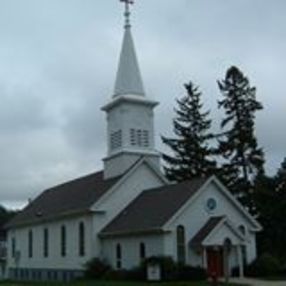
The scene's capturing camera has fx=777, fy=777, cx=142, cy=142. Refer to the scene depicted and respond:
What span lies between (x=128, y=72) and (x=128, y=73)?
9 centimetres

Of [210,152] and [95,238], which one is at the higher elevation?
[210,152]

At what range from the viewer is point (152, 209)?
48969 millimetres

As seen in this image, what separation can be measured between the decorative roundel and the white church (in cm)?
7

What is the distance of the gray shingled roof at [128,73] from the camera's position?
56.0 metres

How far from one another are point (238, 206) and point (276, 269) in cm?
459

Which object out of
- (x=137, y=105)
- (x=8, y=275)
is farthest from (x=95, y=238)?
(x=8, y=275)

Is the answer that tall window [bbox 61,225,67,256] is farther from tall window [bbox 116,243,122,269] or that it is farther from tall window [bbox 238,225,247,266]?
tall window [bbox 238,225,247,266]

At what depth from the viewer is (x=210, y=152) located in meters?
78.9

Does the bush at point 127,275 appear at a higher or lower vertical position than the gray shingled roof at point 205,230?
lower

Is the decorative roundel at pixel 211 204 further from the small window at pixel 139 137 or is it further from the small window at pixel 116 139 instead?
the small window at pixel 116 139

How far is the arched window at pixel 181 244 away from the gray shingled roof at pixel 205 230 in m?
0.55

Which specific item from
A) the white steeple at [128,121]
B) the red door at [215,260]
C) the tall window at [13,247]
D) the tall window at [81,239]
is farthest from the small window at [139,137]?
the tall window at [13,247]

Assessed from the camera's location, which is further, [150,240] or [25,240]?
[25,240]

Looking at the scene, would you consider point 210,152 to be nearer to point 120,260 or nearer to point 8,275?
point 8,275
